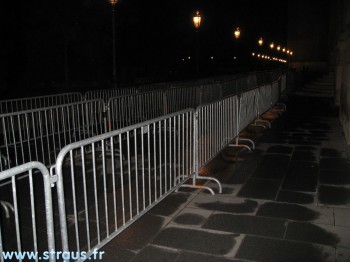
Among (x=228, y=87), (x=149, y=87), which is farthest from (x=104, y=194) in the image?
(x=228, y=87)

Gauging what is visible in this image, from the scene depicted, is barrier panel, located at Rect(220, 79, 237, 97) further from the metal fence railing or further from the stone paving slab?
the stone paving slab

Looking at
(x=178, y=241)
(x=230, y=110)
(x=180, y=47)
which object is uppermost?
(x=180, y=47)

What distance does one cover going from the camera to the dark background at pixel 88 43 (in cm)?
1869

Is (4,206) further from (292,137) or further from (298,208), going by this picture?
(292,137)

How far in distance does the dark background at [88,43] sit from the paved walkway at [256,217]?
1194 cm

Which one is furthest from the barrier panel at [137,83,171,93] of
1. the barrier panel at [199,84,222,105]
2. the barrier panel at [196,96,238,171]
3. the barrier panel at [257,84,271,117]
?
the barrier panel at [196,96,238,171]

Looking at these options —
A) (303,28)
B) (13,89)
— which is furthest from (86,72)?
(303,28)

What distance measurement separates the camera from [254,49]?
8175 cm

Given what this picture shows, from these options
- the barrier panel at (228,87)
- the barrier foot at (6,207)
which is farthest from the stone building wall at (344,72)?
the barrier foot at (6,207)

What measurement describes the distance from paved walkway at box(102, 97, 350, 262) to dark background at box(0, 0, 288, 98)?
11943mm

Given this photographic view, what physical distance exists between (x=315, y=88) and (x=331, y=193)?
65.9 ft

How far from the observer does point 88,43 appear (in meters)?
24.2

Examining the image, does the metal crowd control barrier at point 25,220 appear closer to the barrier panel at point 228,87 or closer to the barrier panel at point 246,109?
the barrier panel at point 246,109

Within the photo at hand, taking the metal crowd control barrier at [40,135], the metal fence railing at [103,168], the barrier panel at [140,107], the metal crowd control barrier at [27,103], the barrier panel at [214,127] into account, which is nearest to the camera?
the metal fence railing at [103,168]
